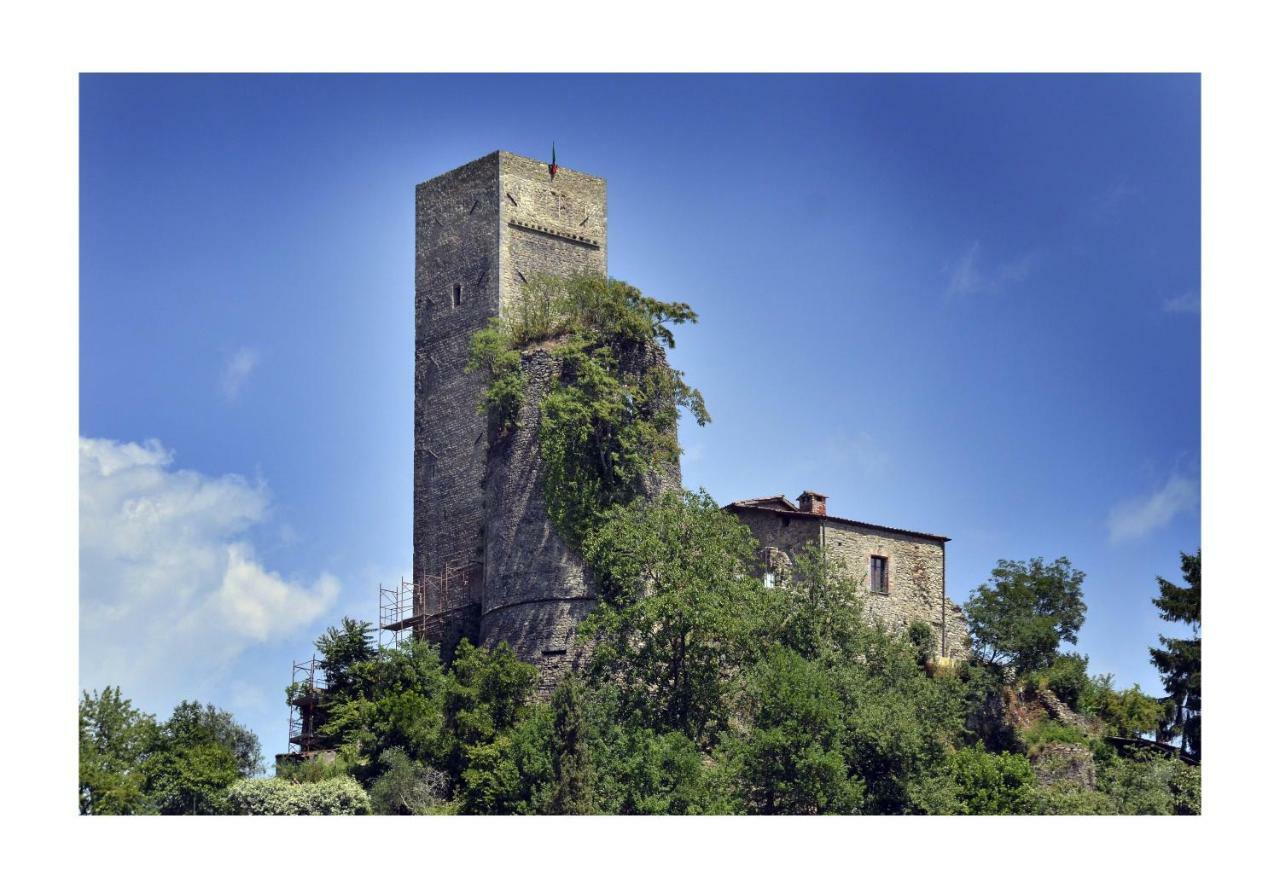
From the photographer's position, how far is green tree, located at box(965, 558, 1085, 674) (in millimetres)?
51250

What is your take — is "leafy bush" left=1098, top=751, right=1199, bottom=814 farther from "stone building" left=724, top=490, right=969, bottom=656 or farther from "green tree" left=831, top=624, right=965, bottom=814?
"stone building" left=724, top=490, right=969, bottom=656

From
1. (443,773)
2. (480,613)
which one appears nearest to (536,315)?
(480,613)

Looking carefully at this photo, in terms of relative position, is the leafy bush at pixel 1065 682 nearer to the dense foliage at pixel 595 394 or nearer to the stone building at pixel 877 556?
the stone building at pixel 877 556

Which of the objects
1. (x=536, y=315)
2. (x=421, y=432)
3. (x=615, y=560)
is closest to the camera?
(x=615, y=560)

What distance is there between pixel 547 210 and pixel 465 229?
207cm

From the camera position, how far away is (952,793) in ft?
143

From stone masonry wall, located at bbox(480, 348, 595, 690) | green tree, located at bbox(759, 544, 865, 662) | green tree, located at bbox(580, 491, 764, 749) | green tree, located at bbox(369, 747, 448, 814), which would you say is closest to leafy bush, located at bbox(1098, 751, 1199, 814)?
green tree, located at bbox(759, 544, 865, 662)

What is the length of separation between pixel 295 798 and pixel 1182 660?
2106 centimetres

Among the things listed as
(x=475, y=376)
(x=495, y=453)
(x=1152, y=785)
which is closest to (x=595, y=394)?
(x=495, y=453)

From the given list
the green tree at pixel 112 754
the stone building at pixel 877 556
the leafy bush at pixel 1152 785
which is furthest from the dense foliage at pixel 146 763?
the leafy bush at pixel 1152 785

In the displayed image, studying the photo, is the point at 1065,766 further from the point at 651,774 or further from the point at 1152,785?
the point at 651,774

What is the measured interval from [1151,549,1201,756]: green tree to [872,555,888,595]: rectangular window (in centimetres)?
688

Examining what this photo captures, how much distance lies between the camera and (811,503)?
53.3 meters

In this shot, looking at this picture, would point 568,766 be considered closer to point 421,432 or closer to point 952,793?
point 952,793
